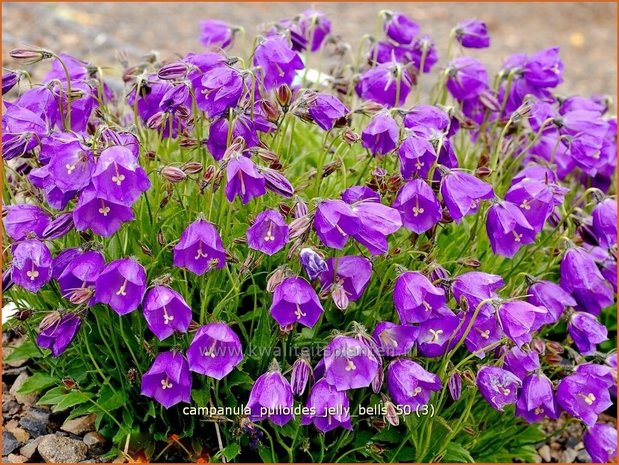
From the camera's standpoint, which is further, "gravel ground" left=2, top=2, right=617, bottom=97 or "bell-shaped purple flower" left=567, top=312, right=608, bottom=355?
"gravel ground" left=2, top=2, right=617, bottom=97

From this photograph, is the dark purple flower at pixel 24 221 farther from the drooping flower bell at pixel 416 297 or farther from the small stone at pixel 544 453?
the small stone at pixel 544 453

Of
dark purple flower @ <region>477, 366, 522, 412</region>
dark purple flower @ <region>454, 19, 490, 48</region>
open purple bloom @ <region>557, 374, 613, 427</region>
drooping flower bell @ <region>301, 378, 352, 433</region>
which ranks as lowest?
open purple bloom @ <region>557, 374, 613, 427</region>

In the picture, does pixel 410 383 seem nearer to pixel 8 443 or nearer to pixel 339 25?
pixel 8 443

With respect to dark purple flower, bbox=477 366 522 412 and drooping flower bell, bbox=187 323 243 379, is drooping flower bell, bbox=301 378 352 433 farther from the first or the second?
dark purple flower, bbox=477 366 522 412

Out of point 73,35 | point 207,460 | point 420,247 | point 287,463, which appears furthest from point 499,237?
point 73,35

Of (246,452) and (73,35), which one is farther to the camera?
(73,35)

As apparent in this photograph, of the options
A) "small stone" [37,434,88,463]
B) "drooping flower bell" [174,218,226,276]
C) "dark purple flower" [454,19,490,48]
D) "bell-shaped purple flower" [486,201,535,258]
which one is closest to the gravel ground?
"dark purple flower" [454,19,490,48]

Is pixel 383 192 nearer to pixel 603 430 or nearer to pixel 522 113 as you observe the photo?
pixel 522 113
